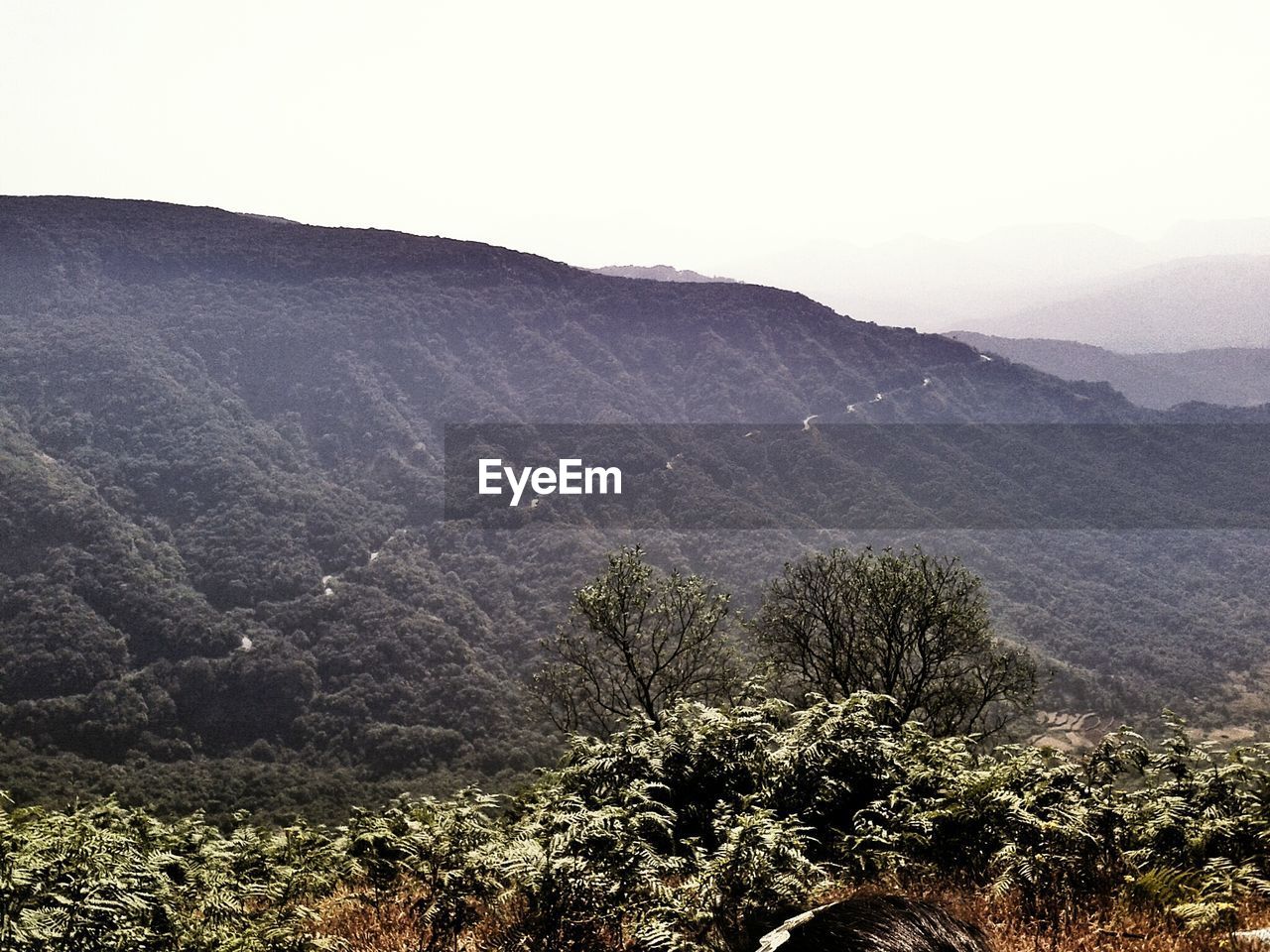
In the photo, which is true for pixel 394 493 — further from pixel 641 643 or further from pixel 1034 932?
pixel 1034 932

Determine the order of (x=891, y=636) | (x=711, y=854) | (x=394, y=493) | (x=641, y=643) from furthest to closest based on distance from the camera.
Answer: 1. (x=394, y=493)
2. (x=641, y=643)
3. (x=891, y=636)
4. (x=711, y=854)

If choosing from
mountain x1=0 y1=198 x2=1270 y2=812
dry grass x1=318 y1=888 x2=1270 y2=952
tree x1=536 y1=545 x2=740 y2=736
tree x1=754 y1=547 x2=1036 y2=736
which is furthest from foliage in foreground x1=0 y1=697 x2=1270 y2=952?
mountain x1=0 y1=198 x2=1270 y2=812

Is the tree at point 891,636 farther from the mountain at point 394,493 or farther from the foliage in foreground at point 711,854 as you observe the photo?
the mountain at point 394,493

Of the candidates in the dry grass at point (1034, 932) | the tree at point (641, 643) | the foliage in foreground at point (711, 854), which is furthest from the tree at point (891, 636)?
the dry grass at point (1034, 932)

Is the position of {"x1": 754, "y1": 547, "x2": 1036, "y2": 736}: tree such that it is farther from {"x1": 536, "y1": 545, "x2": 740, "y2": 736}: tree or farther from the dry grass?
the dry grass

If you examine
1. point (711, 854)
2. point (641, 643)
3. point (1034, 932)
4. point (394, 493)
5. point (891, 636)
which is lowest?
point (394, 493)

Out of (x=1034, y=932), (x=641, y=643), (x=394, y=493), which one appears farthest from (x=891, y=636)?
(x=394, y=493)
